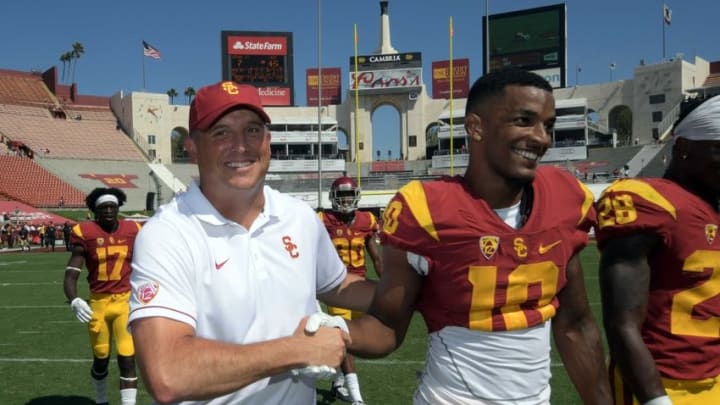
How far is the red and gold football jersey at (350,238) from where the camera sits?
7.46 m

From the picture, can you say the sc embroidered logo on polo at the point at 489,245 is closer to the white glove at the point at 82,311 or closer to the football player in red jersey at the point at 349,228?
the football player in red jersey at the point at 349,228

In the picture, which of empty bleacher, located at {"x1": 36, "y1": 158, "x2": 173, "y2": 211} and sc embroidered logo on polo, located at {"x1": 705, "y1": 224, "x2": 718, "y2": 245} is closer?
sc embroidered logo on polo, located at {"x1": 705, "y1": 224, "x2": 718, "y2": 245}

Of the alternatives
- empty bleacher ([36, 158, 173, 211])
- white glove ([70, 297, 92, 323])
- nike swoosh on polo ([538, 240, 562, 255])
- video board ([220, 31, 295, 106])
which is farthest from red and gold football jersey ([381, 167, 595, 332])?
video board ([220, 31, 295, 106])

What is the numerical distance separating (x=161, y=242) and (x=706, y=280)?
2.16 m

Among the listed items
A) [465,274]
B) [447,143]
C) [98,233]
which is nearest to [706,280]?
[465,274]

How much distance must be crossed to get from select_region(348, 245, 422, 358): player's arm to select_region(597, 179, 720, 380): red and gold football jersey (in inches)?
34.6

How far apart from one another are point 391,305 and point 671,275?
120 cm

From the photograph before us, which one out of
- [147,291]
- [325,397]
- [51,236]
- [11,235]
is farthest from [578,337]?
[11,235]

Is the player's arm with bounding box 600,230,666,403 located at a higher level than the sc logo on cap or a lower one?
lower

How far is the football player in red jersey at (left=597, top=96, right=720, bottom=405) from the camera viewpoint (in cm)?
239

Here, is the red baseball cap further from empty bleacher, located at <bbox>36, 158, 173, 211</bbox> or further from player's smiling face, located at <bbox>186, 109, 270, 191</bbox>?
empty bleacher, located at <bbox>36, 158, 173, 211</bbox>

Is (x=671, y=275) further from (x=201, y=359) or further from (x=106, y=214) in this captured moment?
(x=106, y=214)

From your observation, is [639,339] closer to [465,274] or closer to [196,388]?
[465,274]

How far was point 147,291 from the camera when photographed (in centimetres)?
191
